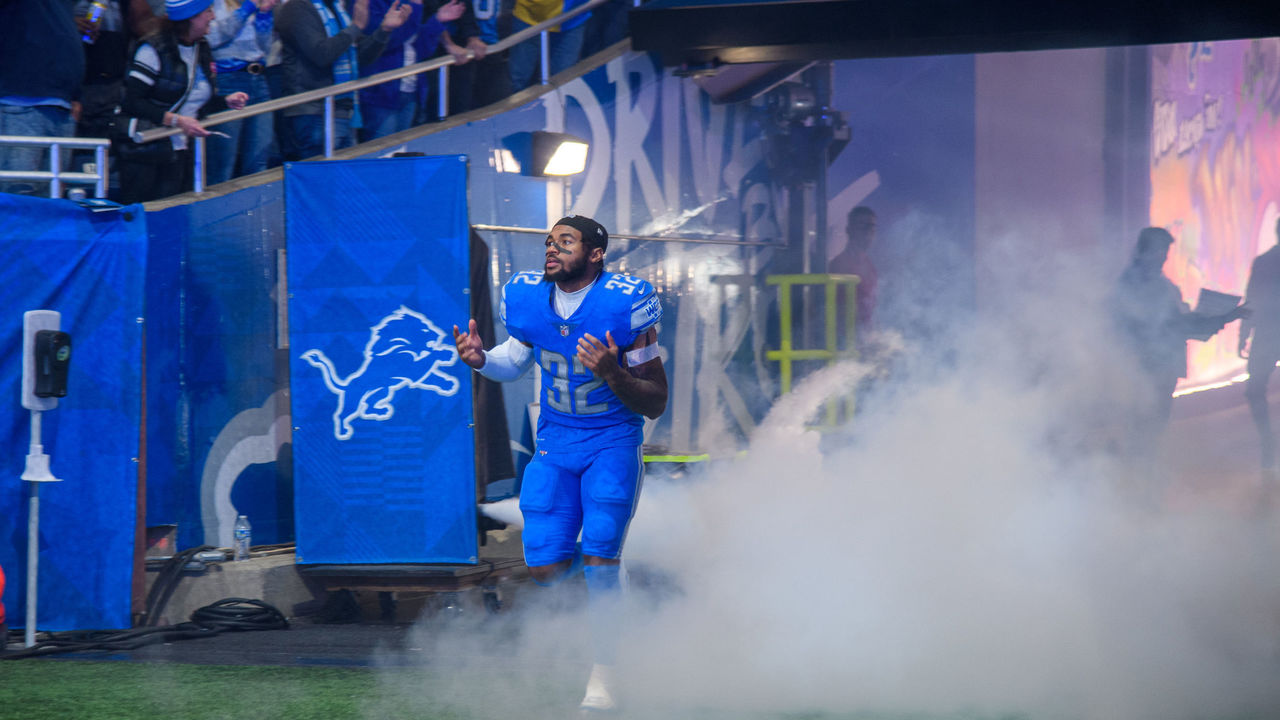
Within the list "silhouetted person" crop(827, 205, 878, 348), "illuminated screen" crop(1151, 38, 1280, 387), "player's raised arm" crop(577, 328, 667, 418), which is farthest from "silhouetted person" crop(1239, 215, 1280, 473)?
"player's raised arm" crop(577, 328, 667, 418)

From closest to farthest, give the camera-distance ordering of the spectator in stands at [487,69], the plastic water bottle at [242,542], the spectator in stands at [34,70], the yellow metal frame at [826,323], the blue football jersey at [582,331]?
1. the blue football jersey at [582,331]
2. the spectator in stands at [34,70]
3. the plastic water bottle at [242,542]
4. the spectator in stands at [487,69]
5. the yellow metal frame at [826,323]

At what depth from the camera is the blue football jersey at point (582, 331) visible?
4750 millimetres

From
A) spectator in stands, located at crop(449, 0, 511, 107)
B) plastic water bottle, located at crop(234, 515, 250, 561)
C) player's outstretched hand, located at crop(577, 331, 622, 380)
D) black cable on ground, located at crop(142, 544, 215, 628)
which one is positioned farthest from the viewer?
spectator in stands, located at crop(449, 0, 511, 107)

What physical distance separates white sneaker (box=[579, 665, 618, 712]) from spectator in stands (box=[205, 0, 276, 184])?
4.25m

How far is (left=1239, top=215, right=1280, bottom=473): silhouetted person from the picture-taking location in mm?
8625

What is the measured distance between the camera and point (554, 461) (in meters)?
4.80

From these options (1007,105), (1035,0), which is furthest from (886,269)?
(1035,0)

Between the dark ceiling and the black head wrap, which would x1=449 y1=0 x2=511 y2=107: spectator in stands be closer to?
the dark ceiling

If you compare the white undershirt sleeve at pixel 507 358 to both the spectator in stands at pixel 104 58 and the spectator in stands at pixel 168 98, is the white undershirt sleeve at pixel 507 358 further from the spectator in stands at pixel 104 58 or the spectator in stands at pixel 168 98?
the spectator in stands at pixel 104 58

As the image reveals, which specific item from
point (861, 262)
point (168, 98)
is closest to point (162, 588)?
point (168, 98)

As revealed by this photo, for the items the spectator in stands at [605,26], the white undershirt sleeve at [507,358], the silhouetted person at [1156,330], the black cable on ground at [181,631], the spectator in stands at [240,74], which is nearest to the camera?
the white undershirt sleeve at [507,358]

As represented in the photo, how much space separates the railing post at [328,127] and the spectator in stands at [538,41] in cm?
141

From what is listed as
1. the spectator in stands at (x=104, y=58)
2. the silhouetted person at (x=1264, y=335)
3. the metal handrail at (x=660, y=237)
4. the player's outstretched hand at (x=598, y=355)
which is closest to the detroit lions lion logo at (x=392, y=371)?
the metal handrail at (x=660, y=237)

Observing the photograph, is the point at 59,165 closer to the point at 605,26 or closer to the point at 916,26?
the point at 605,26
